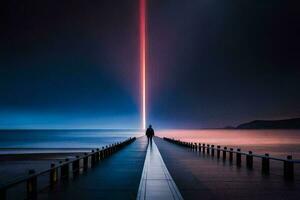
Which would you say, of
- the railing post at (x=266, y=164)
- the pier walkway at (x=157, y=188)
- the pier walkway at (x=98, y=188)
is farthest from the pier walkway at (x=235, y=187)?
the railing post at (x=266, y=164)

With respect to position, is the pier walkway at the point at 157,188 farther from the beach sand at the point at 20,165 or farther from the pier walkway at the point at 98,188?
the beach sand at the point at 20,165

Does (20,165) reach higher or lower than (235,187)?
lower

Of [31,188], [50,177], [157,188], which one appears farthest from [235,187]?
[31,188]

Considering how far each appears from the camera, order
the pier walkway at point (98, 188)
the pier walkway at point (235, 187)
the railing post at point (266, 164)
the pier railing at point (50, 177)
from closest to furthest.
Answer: the pier railing at point (50, 177), the pier walkway at point (98, 188), the pier walkway at point (235, 187), the railing post at point (266, 164)

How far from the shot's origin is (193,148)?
47.7 m

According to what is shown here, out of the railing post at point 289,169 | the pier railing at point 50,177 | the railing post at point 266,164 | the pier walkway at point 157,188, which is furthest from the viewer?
the railing post at point 266,164

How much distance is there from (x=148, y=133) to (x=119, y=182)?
35590 mm

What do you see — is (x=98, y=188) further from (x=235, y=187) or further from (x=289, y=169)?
(x=289, y=169)

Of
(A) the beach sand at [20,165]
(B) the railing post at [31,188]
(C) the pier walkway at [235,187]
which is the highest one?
(B) the railing post at [31,188]

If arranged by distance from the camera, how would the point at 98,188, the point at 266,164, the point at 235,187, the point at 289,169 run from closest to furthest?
1. the point at 98,188
2. the point at 235,187
3. the point at 289,169
4. the point at 266,164

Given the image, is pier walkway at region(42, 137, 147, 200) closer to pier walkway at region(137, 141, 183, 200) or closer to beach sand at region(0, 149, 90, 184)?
pier walkway at region(137, 141, 183, 200)

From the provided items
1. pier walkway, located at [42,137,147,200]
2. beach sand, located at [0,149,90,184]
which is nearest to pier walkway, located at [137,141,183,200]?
pier walkway, located at [42,137,147,200]

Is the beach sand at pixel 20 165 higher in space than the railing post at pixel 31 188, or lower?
lower

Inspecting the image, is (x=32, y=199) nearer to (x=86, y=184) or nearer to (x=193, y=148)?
(x=86, y=184)
